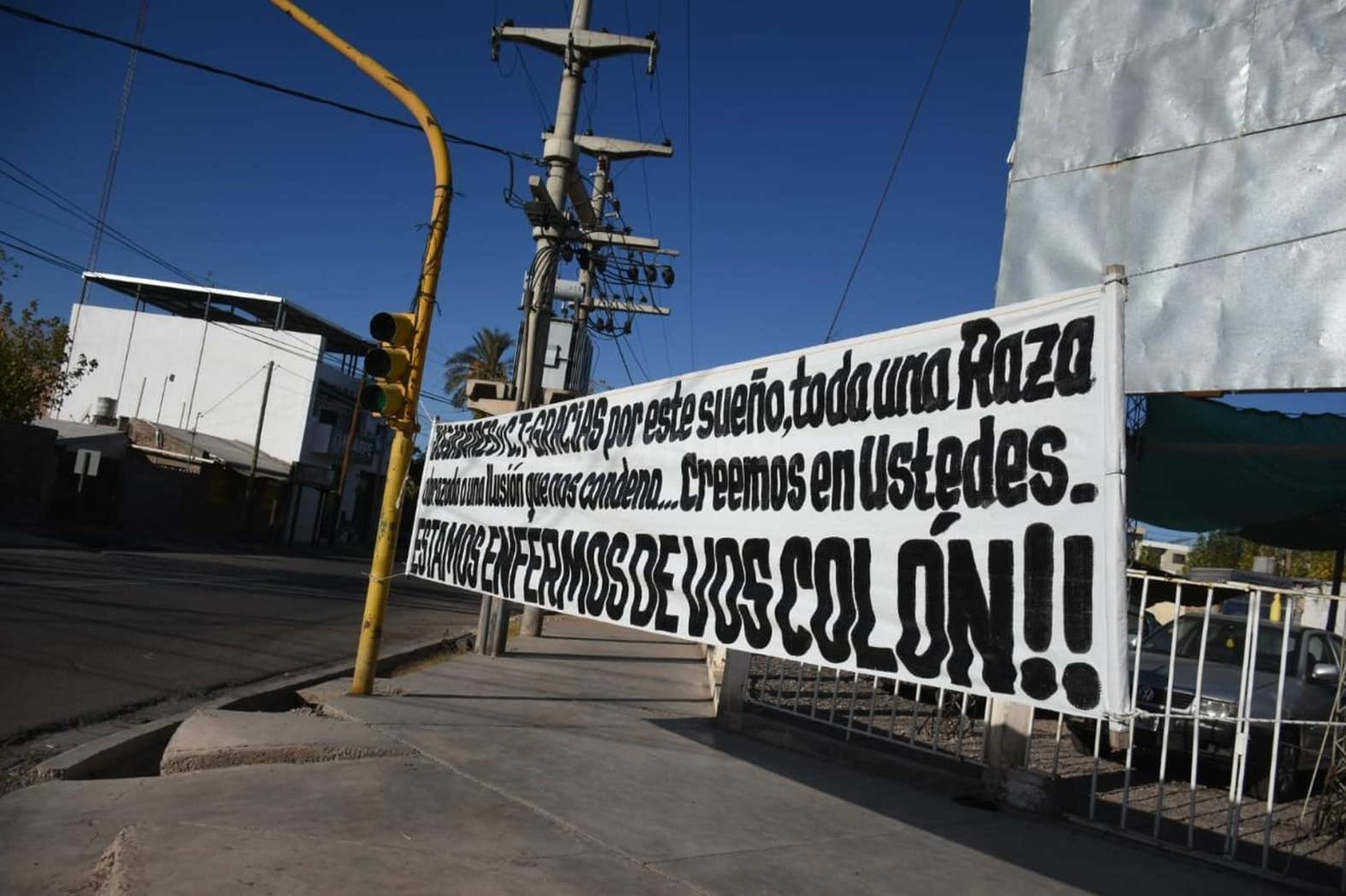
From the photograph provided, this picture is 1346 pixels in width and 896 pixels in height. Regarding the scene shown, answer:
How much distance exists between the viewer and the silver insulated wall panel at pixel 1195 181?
5.65 meters

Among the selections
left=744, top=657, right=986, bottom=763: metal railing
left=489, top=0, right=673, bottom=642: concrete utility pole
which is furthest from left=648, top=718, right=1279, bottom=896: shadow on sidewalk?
left=489, top=0, right=673, bottom=642: concrete utility pole

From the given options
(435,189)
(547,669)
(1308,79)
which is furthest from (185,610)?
(1308,79)

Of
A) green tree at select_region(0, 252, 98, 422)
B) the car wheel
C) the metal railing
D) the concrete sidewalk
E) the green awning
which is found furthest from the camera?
green tree at select_region(0, 252, 98, 422)

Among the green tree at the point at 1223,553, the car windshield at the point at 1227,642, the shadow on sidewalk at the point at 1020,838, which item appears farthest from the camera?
the green tree at the point at 1223,553

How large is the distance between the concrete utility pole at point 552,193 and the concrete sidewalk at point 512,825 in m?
4.65

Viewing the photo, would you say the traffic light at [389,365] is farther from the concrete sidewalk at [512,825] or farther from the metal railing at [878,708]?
the metal railing at [878,708]

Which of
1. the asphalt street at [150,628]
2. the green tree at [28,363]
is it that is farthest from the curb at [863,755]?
the green tree at [28,363]

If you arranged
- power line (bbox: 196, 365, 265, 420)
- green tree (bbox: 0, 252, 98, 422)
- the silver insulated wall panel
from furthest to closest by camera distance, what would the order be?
power line (bbox: 196, 365, 265, 420) < green tree (bbox: 0, 252, 98, 422) < the silver insulated wall panel

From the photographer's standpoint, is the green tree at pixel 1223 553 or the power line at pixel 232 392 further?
the green tree at pixel 1223 553

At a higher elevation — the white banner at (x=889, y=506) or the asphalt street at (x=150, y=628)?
the white banner at (x=889, y=506)

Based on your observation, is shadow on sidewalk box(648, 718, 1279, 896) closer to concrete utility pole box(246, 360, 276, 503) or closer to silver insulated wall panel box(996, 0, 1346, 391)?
silver insulated wall panel box(996, 0, 1346, 391)

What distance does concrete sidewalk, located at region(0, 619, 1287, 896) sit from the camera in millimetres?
4121

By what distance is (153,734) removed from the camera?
6.68 metres

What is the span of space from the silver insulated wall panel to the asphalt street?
7257 mm
